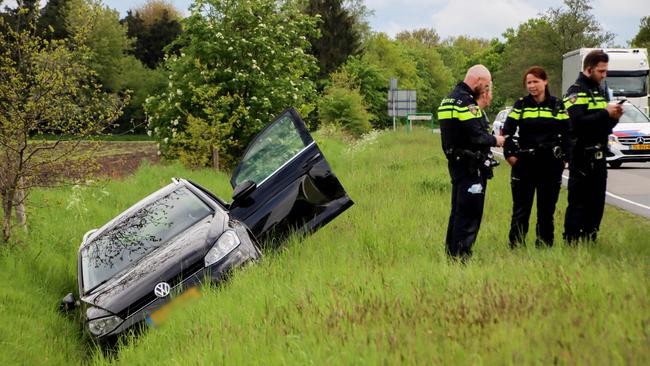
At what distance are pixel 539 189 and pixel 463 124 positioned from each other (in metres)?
1.07

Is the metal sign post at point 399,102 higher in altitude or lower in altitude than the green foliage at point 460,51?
lower

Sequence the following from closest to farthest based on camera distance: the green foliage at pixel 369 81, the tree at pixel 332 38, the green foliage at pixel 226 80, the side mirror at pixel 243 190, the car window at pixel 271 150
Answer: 1. the side mirror at pixel 243 190
2. the car window at pixel 271 150
3. the green foliage at pixel 226 80
4. the green foliage at pixel 369 81
5. the tree at pixel 332 38

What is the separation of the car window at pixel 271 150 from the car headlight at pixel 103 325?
7.20ft

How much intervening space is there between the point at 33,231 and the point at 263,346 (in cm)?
574

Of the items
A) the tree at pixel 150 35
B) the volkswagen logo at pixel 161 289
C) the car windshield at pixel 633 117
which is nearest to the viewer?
the volkswagen logo at pixel 161 289

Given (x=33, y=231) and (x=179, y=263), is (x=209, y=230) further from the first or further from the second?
(x=33, y=231)

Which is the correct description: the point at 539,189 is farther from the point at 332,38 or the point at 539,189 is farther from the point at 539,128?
the point at 332,38

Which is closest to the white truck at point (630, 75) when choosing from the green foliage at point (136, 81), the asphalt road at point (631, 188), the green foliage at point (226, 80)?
the asphalt road at point (631, 188)

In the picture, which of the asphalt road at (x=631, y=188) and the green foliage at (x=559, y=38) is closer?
the asphalt road at (x=631, y=188)

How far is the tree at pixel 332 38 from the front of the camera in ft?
176

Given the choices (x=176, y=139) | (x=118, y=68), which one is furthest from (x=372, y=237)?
(x=118, y=68)

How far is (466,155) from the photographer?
5.60 metres

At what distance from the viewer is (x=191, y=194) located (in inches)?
275

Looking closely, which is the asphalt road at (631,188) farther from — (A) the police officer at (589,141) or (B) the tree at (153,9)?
(B) the tree at (153,9)
